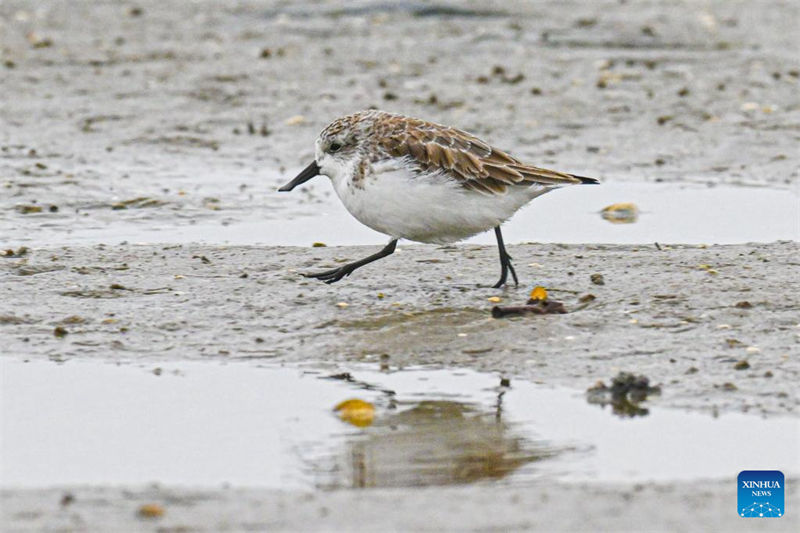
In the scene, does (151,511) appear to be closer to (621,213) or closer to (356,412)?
(356,412)

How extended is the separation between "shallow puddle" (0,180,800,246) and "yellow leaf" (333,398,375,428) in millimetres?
3627

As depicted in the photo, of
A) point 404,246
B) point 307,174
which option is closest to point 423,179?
point 307,174

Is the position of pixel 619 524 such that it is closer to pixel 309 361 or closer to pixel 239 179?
pixel 309 361

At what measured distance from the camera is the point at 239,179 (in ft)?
38.9

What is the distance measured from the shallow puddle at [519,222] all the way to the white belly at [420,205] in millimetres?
1848

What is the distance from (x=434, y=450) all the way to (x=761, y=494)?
1399mm

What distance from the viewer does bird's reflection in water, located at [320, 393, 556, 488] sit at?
224 inches

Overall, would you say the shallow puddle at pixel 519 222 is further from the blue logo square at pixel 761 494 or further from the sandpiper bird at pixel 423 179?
the blue logo square at pixel 761 494

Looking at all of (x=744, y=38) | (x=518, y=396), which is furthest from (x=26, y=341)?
(x=744, y=38)

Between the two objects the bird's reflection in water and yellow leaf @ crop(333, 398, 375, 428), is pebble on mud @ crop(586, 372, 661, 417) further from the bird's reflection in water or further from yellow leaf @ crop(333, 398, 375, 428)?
yellow leaf @ crop(333, 398, 375, 428)

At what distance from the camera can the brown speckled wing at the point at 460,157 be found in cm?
809

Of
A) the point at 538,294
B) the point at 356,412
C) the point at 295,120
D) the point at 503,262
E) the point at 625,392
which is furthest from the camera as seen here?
the point at 295,120

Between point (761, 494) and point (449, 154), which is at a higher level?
point (449, 154)

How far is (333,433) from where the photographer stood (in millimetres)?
6207
